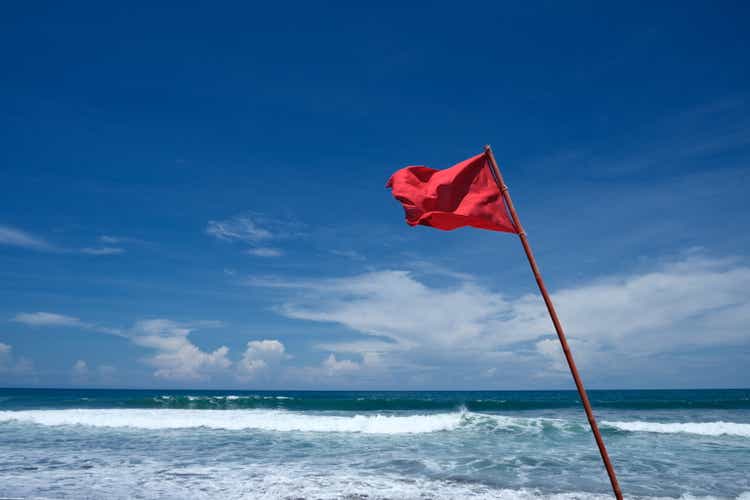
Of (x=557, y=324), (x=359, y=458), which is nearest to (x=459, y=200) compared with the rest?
(x=557, y=324)

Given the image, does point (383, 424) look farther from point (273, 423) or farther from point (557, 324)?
point (557, 324)

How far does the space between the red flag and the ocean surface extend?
22.0 feet

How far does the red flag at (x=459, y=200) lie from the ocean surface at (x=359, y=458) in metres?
6.71

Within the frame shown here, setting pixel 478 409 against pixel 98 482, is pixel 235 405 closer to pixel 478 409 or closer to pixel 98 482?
pixel 478 409

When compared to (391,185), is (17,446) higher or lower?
lower

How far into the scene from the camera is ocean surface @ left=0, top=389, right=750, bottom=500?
9.95m

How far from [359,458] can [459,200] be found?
1110cm

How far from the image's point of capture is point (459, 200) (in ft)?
17.3

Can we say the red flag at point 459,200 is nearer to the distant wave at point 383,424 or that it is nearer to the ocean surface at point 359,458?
the ocean surface at point 359,458

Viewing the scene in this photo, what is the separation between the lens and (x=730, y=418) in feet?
89.7

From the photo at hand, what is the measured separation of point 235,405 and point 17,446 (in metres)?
22.0

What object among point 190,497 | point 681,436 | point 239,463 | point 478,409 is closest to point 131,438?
point 239,463

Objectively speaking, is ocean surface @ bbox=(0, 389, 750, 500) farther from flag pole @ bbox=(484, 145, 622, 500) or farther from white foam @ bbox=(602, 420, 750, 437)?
flag pole @ bbox=(484, 145, 622, 500)

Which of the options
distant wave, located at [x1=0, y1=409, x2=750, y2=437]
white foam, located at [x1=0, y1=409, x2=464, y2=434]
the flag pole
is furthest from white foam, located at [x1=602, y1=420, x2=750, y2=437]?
the flag pole
